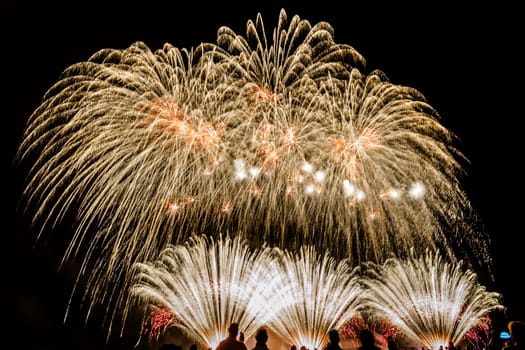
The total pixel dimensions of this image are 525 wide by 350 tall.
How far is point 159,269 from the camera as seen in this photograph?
20500 millimetres

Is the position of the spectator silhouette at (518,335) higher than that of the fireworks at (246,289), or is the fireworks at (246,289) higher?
the fireworks at (246,289)

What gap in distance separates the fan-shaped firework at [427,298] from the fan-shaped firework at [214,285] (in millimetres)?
6676

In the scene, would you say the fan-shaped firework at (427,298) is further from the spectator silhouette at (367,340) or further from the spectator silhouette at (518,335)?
the spectator silhouette at (367,340)

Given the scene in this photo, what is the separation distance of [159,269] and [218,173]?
597 cm

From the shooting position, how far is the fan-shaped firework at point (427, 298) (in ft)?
67.6

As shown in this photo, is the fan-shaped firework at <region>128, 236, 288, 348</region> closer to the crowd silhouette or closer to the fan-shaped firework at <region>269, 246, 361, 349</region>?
the fan-shaped firework at <region>269, 246, 361, 349</region>

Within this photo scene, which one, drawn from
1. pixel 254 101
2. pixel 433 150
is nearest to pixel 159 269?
pixel 254 101

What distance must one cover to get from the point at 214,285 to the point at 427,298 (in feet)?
34.3

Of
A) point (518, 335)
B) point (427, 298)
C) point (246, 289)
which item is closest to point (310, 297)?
point (246, 289)

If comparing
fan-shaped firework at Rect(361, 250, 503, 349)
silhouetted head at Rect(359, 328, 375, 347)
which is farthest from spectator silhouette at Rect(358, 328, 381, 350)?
fan-shaped firework at Rect(361, 250, 503, 349)

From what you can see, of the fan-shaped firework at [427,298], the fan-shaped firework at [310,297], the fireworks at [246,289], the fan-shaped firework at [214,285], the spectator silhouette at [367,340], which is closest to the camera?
the spectator silhouette at [367,340]

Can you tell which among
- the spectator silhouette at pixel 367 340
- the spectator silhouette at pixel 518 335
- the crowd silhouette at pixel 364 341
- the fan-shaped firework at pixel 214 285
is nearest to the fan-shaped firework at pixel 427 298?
the fan-shaped firework at pixel 214 285

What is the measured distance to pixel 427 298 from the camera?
831 inches

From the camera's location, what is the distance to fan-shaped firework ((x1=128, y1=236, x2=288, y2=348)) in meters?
17.7
